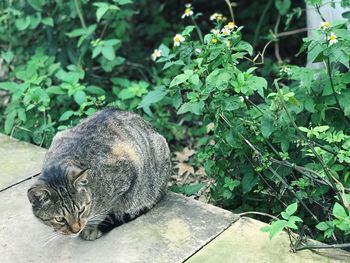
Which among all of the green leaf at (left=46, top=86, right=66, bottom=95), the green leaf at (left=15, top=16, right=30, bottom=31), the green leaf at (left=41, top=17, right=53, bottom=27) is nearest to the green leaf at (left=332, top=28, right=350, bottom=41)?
the green leaf at (left=46, top=86, right=66, bottom=95)

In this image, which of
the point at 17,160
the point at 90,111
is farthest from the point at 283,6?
the point at 17,160

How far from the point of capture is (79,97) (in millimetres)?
4738

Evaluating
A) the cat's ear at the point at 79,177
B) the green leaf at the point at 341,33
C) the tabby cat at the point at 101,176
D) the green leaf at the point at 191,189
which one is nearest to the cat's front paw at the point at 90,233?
the tabby cat at the point at 101,176

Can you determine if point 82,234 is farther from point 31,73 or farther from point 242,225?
point 31,73

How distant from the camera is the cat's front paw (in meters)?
3.56

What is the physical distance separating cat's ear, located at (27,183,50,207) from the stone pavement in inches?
11.8

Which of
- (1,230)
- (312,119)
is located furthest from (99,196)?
(312,119)

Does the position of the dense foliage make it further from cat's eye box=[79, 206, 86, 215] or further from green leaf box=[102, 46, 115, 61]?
cat's eye box=[79, 206, 86, 215]

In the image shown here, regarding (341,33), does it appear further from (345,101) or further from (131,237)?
(131,237)

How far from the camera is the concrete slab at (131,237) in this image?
11.2 ft

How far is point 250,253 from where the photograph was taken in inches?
134

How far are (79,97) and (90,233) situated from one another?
1461 mm

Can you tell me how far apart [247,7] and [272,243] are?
424 centimetres

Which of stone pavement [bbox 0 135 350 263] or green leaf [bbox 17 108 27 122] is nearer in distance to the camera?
stone pavement [bbox 0 135 350 263]
